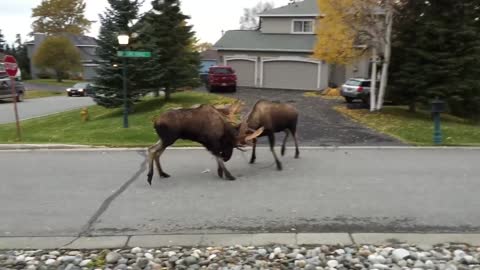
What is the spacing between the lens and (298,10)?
36.5 meters

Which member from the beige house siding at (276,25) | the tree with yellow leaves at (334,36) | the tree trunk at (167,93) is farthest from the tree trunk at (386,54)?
the beige house siding at (276,25)

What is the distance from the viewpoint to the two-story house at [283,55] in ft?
112

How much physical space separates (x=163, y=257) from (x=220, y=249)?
655 millimetres

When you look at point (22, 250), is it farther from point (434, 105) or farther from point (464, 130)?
point (464, 130)

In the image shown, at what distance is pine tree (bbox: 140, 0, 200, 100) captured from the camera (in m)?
20.5

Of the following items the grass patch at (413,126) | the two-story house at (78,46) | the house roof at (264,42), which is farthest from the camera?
the two-story house at (78,46)

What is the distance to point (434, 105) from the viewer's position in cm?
1208

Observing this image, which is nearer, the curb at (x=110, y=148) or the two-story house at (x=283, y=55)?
the curb at (x=110, y=148)

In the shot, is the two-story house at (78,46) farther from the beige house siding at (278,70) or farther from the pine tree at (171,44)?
the pine tree at (171,44)

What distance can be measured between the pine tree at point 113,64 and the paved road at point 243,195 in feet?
28.0

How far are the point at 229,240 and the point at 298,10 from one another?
33.4m

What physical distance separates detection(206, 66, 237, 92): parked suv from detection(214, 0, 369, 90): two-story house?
7409 millimetres

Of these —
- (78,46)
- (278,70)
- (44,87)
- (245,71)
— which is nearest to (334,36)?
(278,70)

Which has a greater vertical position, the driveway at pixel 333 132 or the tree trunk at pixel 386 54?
the tree trunk at pixel 386 54
